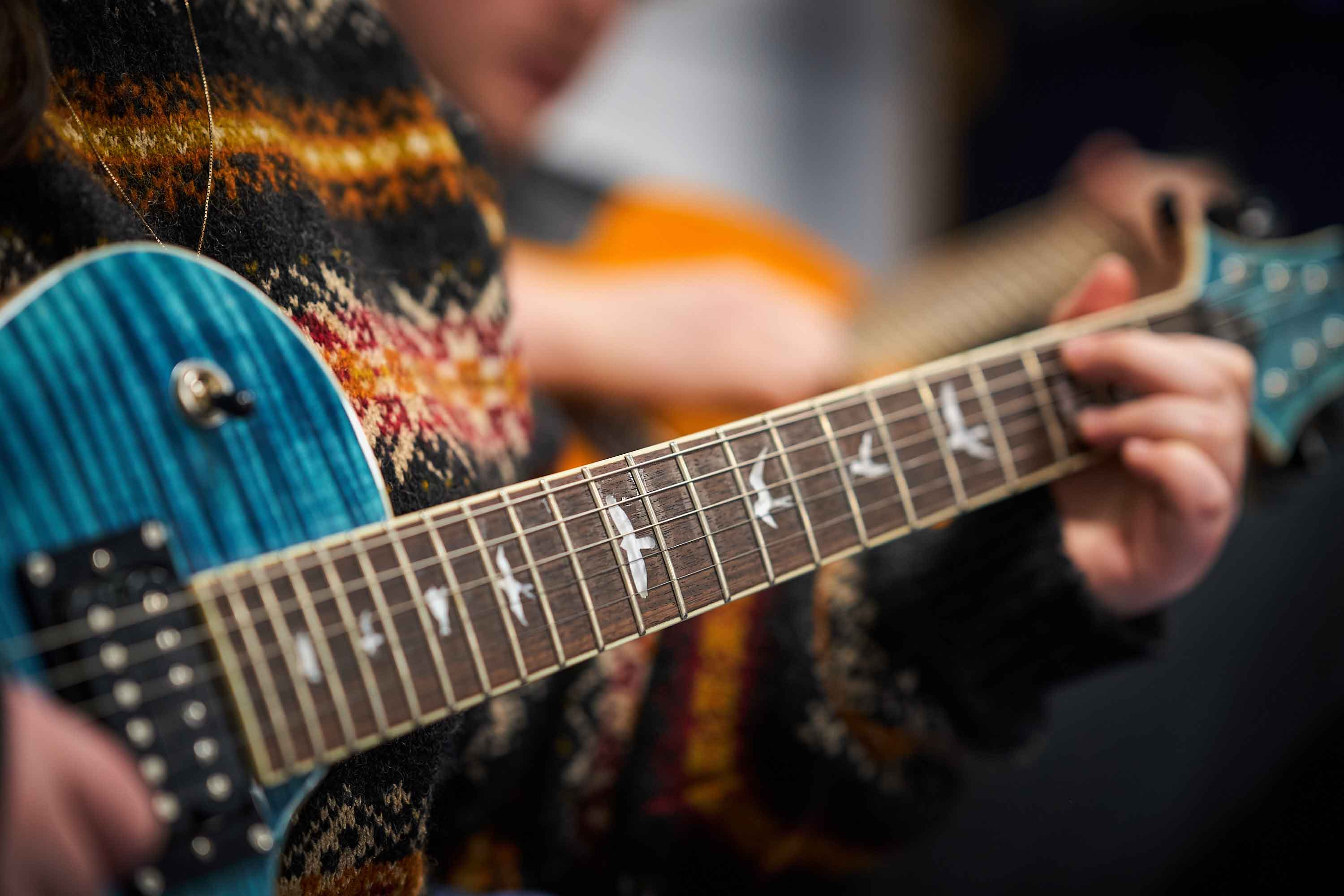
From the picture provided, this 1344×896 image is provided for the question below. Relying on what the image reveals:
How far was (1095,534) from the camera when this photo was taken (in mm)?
529

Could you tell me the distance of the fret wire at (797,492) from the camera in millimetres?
A: 376

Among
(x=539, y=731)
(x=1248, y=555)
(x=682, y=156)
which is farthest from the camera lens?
(x=682, y=156)

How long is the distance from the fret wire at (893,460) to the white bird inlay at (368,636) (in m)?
0.24

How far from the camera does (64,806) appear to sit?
0.21 meters

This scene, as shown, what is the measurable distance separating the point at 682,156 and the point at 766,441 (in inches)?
49.9

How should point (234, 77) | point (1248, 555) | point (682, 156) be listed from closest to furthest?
point (234, 77), point (1248, 555), point (682, 156)

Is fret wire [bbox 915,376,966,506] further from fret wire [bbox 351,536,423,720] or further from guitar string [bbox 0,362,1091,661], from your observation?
fret wire [bbox 351,536,423,720]

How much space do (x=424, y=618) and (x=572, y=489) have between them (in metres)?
0.07

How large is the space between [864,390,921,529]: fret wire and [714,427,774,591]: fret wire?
0.09 metres

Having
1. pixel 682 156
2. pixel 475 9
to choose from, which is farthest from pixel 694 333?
pixel 682 156

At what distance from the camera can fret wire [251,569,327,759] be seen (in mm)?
254

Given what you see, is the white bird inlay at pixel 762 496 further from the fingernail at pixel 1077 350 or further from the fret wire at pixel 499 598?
the fingernail at pixel 1077 350

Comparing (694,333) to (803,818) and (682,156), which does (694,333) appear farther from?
(682,156)

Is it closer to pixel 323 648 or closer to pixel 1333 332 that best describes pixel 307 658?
pixel 323 648
